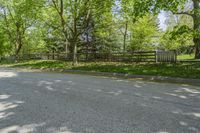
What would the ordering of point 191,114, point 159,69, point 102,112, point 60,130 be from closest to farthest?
point 60,130, point 191,114, point 102,112, point 159,69

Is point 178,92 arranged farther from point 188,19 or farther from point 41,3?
point 188,19

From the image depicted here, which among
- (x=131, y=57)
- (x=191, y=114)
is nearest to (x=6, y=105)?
(x=191, y=114)

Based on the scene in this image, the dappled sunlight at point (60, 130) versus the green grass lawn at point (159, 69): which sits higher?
the green grass lawn at point (159, 69)

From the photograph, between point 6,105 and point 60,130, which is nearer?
point 60,130

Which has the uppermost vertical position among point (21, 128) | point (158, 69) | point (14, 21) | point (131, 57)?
point (14, 21)

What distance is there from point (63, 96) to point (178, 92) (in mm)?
3726

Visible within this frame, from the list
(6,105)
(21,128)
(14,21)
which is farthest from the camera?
(14,21)

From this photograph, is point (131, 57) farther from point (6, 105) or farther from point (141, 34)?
point (141, 34)

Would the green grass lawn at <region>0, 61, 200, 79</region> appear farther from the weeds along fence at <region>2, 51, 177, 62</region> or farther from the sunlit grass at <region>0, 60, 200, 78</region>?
the weeds along fence at <region>2, 51, 177, 62</region>

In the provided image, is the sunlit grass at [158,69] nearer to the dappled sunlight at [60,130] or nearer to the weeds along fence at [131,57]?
the weeds along fence at [131,57]

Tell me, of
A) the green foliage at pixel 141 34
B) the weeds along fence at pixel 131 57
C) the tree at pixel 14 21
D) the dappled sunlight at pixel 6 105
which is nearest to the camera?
the dappled sunlight at pixel 6 105

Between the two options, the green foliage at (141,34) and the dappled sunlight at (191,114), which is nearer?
the dappled sunlight at (191,114)

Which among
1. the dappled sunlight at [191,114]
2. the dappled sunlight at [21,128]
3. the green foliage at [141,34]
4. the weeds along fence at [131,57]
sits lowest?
the dappled sunlight at [21,128]

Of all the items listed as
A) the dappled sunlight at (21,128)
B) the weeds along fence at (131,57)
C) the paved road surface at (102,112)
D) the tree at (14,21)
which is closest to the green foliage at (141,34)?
the weeds along fence at (131,57)
